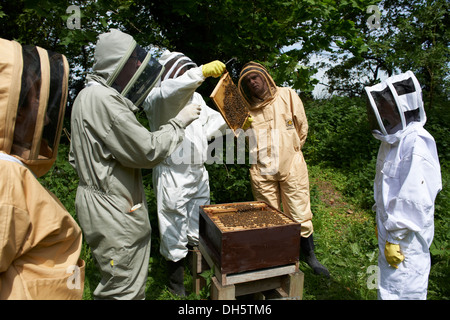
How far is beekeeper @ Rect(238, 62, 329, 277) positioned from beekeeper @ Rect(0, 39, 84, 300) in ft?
7.17

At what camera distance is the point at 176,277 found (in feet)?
9.64

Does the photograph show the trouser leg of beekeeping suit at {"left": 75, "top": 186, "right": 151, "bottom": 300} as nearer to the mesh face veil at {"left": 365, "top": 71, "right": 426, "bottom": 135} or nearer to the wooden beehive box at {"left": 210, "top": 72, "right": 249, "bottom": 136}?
the wooden beehive box at {"left": 210, "top": 72, "right": 249, "bottom": 136}

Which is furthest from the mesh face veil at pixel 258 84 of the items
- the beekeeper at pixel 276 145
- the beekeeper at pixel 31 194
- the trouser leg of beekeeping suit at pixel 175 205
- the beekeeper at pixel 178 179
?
the beekeeper at pixel 31 194

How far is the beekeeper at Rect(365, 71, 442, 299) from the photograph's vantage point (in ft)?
6.23

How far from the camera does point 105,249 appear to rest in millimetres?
1899

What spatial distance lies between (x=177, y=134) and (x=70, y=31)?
8.94 ft

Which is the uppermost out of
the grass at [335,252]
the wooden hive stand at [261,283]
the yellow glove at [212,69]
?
the yellow glove at [212,69]

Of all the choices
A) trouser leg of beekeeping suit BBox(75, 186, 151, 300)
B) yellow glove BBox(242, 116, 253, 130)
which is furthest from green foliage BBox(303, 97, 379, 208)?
trouser leg of beekeeping suit BBox(75, 186, 151, 300)

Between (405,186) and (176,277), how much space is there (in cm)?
217

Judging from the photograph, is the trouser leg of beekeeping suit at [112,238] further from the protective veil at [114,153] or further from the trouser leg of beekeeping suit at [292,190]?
the trouser leg of beekeeping suit at [292,190]

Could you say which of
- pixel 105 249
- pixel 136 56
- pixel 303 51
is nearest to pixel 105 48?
pixel 136 56

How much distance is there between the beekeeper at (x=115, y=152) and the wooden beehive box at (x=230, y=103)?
0.91 meters

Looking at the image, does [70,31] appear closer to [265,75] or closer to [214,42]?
[214,42]

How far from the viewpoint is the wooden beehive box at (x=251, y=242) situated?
2020mm
